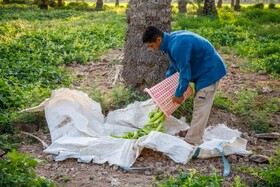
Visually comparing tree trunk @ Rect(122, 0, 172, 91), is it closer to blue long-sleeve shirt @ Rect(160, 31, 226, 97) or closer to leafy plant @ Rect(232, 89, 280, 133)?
leafy plant @ Rect(232, 89, 280, 133)

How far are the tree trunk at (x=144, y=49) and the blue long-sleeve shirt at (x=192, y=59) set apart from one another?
1560mm

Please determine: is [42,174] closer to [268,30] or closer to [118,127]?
[118,127]

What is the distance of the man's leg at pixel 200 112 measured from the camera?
5512mm

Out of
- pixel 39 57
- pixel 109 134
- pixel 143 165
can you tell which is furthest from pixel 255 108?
pixel 39 57

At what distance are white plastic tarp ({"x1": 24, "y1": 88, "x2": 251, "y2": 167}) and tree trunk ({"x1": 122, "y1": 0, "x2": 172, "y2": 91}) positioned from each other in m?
0.87

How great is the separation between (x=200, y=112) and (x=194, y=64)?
0.61m

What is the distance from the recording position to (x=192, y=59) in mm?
5379

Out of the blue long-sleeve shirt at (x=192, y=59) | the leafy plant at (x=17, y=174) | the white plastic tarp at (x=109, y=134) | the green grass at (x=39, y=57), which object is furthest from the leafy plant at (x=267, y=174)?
the green grass at (x=39, y=57)

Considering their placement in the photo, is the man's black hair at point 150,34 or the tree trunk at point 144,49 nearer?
the man's black hair at point 150,34

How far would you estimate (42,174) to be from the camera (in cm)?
477

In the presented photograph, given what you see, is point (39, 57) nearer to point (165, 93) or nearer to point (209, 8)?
point (165, 93)

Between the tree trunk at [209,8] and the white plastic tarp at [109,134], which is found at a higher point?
the tree trunk at [209,8]

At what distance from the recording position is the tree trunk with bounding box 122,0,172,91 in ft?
23.4

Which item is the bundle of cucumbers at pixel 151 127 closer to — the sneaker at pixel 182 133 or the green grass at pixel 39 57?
the sneaker at pixel 182 133
